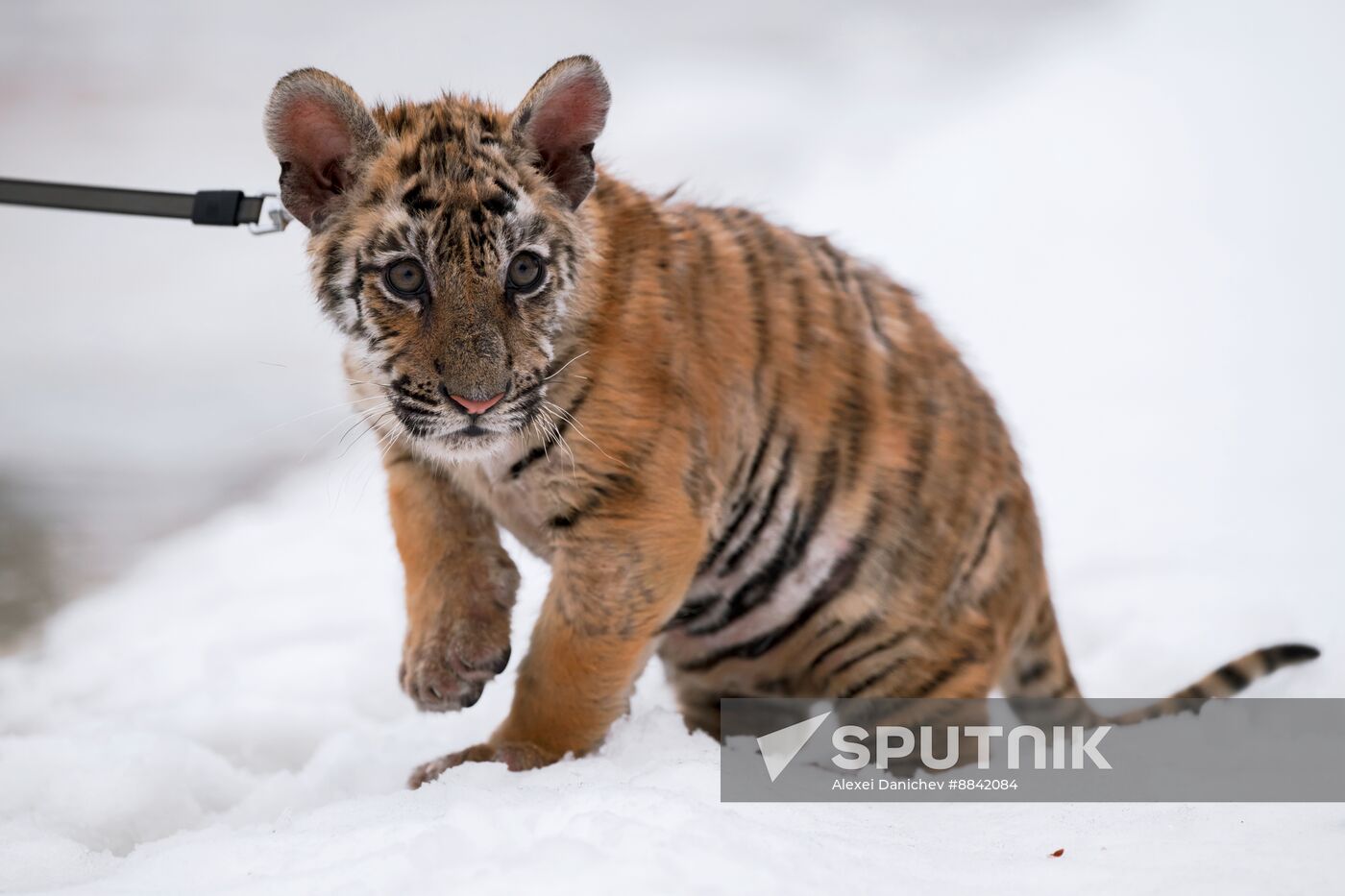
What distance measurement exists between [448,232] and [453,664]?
80 centimetres

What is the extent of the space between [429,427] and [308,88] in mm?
610

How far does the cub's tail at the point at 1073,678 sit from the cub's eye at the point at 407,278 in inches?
67.2

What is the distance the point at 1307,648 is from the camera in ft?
9.83

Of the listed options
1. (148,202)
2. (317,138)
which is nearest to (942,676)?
(317,138)

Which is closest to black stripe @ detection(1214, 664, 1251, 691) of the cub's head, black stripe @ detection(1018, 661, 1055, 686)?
black stripe @ detection(1018, 661, 1055, 686)

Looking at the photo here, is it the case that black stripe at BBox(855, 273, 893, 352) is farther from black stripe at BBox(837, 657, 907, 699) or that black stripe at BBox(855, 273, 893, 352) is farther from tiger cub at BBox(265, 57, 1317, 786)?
black stripe at BBox(837, 657, 907, 699)

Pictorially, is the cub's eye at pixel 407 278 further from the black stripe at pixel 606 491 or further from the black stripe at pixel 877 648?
the black stripe at pixel 877 648

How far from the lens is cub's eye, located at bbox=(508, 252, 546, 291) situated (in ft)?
7.09

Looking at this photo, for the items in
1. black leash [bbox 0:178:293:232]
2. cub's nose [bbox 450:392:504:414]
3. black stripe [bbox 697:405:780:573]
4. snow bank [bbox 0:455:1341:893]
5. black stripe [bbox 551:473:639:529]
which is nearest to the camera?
snow bank [bbox 0:455:1341:893]

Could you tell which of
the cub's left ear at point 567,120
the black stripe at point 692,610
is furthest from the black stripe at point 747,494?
the cub's left ear at point 567,120

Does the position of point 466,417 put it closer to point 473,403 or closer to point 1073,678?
point 473,403

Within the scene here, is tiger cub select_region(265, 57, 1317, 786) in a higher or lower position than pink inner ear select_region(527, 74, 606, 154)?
lower

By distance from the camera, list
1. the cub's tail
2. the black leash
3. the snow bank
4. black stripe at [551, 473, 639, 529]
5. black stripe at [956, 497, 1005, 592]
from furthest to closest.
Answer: the cub's tail, black stripe at [956, 497, 1005, 592], the black leash, black stripe at [551, 473, 639, 529], the snow bank

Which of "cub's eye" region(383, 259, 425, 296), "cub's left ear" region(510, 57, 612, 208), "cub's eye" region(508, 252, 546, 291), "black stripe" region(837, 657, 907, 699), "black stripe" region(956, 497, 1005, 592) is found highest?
"cub's left ear" region(510, 57, 612, 208)
